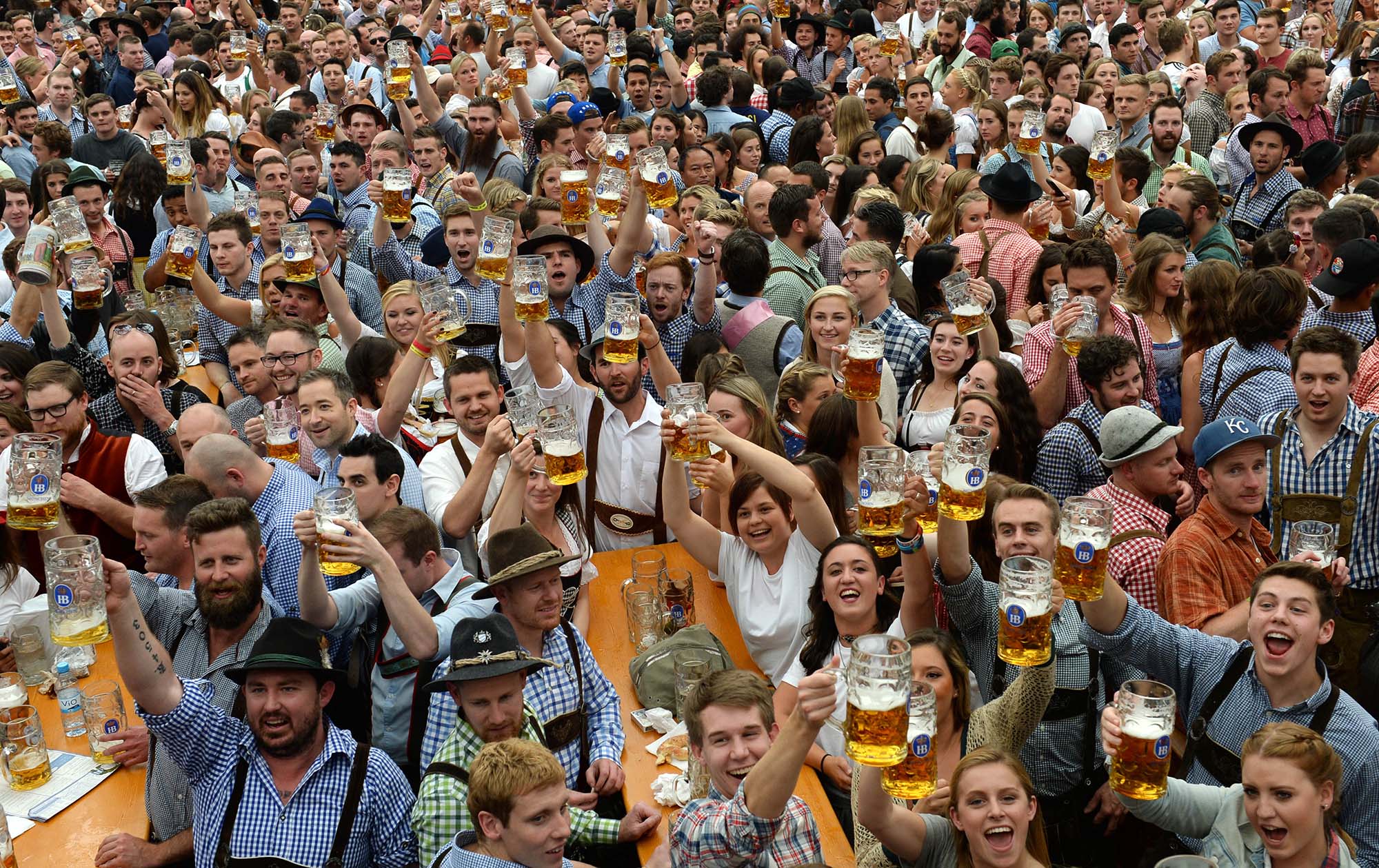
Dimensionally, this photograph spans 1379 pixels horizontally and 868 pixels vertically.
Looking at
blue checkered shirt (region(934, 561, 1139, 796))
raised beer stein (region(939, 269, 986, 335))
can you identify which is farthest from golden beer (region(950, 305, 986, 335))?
blue checkered shirt (region(934, 561, 1139, 796))

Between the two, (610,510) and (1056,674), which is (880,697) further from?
(610,510)

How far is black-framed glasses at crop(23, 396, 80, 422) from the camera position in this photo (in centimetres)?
557

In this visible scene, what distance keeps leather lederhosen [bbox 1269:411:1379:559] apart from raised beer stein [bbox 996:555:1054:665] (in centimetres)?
169

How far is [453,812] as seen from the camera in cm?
386

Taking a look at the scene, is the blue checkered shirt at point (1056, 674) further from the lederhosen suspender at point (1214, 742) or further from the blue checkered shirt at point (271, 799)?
the blue checkered shirt at point (271, 799)

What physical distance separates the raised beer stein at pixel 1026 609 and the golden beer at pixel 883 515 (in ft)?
2.08

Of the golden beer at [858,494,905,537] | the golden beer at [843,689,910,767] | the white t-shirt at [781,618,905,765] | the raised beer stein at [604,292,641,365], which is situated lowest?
the white t-shirt at [781,618,905,765]

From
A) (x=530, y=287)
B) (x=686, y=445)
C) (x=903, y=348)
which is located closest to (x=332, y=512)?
(x=686, y=445)

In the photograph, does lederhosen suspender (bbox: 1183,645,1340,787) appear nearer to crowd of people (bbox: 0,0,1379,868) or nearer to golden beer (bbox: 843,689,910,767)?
crowd of people (bbox: 0,0,1379,868)

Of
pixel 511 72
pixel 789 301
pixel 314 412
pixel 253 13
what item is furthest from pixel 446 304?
pixel 253 13

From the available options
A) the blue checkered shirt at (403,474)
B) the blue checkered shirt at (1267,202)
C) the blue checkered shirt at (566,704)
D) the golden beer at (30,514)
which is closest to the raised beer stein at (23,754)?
the golden beer at (30,514)

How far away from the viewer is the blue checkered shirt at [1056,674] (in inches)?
161

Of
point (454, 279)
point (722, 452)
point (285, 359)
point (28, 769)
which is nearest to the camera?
point (28, 769)

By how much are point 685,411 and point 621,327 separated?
0.78 m
